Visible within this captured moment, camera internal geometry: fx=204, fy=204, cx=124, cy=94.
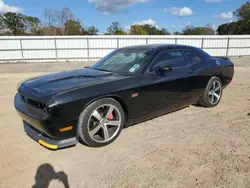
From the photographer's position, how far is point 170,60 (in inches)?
155

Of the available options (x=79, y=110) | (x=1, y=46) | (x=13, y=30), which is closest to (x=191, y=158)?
(x=79, y=110)

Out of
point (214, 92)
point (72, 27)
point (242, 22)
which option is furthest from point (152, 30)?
point (214, 92)

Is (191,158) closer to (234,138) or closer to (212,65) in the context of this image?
(234,138)

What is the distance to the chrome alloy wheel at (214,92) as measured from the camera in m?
4.70

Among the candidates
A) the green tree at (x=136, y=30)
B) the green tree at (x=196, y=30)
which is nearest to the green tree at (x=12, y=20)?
the green tree at (x=136, y=30)

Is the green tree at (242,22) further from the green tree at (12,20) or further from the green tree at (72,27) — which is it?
the green tree at (12,20)

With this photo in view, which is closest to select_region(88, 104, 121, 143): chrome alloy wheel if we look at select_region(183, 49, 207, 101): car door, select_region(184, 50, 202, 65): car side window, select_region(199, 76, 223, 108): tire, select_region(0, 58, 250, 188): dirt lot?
select_region(0, 58, 250, 188): dirt lot

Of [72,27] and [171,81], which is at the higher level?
[72,27]

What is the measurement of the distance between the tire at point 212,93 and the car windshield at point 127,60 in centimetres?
170

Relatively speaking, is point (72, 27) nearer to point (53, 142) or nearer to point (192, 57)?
point (192, 57)

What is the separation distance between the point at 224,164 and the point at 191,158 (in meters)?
0.41

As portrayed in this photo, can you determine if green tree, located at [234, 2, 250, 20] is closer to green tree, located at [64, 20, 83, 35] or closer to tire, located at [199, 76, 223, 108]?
green tree, located at [64, 20, 83, 35]

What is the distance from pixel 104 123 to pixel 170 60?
71.5 inches

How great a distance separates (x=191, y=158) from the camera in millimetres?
2803
